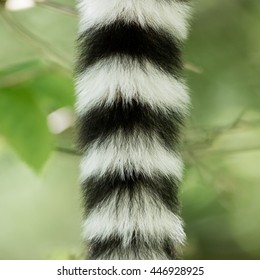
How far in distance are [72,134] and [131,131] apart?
11.2 inches

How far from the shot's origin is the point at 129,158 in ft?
3.51

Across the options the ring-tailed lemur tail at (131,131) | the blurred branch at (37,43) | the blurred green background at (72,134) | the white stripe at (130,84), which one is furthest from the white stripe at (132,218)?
the blurred branch at (37,43)

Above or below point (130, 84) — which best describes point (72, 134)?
below

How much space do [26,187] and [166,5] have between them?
1.64 feet

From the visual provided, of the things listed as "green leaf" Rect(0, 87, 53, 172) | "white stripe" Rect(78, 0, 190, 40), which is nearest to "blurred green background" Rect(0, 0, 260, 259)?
"green leaf" Rect(0, 87, 53, 172)

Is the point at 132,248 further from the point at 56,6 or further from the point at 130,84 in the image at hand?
the point at 56,6

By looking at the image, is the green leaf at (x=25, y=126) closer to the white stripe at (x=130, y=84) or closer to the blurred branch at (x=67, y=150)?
the blurred branch at (x=67, y=150)

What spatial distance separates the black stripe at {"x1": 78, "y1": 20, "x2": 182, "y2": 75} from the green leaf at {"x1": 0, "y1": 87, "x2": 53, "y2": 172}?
0.26 m

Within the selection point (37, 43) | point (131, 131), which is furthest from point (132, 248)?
point (37, 43)

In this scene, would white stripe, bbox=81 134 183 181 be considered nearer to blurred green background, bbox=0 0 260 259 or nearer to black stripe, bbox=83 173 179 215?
black stripe, bbox=83 173 179 215

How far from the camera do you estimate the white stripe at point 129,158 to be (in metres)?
1.07

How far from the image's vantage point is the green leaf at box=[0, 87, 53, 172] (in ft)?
4.37
